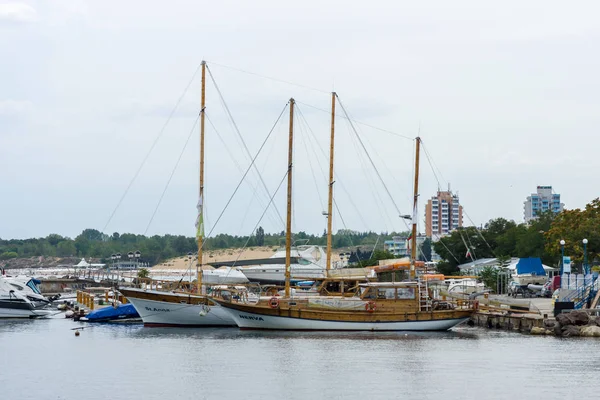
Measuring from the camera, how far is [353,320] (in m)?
60.5

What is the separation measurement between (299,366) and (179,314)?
2277 cm

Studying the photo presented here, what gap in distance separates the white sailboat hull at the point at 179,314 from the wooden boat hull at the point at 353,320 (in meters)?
5.34

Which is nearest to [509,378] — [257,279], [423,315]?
[423,315]

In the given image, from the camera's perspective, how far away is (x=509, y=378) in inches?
1650

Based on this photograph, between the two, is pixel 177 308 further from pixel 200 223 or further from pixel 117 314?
pixel 117 314

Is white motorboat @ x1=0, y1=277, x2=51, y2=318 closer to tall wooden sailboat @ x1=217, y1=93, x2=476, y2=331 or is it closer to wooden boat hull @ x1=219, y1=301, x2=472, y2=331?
tall wooden sailboat @ x1=217, y1=93, x2=476, y2=331

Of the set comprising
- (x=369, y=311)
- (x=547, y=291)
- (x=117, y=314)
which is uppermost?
(x=547, y=291)

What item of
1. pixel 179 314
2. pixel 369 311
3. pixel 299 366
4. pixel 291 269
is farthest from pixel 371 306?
pixel 291 269

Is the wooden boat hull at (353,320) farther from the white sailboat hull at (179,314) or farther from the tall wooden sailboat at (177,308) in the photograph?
the white sailboat hull at (179,314)

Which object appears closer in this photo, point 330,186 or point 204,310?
point 204,310

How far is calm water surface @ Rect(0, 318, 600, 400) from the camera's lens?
38938 millimetres

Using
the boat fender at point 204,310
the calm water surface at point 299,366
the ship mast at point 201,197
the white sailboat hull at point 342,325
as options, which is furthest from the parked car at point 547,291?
the boat fender at point 204,310

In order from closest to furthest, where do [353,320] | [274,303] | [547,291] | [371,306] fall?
[371,306], [353,320], [274,303], [547,291]

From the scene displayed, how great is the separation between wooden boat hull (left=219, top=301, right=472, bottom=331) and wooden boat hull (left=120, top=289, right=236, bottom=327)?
17.0ft
